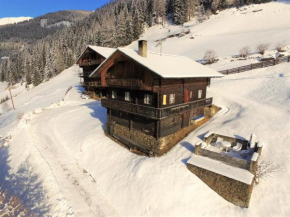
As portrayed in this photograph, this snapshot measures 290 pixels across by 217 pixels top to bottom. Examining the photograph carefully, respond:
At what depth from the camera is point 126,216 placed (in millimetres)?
14547

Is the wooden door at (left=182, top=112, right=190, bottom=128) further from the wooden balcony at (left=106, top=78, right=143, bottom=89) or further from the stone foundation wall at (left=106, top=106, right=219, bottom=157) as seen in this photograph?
the wooden balcony at (left=106, top=78, right=143, bottom=89)

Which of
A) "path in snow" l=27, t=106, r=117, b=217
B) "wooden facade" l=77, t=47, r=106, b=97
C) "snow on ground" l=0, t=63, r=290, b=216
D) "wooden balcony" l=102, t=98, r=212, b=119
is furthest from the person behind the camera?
"wooden facade" l=77, t=47, r=106, b=97

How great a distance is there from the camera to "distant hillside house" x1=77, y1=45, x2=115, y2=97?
122ft

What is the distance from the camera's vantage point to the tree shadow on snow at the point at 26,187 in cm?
1468

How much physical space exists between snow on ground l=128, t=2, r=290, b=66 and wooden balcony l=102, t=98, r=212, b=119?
113 ft

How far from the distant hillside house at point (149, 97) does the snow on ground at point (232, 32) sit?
34.1 m

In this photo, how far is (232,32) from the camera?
68750 millimetres

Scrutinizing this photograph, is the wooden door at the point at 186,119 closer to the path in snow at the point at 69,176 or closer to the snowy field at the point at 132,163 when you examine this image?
the snowy field at the point at 132,163

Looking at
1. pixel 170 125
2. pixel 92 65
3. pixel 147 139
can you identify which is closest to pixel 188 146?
pixel 170 125

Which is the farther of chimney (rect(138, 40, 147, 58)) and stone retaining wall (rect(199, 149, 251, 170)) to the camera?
chimney (rect(138, 40, 147, 58))

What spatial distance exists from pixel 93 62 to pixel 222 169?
33.0 m

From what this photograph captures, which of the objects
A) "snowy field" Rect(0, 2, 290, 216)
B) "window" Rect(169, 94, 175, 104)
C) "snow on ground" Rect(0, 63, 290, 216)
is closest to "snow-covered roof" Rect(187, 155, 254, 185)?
"snow on ground" Rect(0, 63, 290, 216)

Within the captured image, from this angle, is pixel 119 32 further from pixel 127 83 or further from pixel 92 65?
pixel 127 83

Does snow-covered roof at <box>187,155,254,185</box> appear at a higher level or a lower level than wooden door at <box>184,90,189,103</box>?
lower
